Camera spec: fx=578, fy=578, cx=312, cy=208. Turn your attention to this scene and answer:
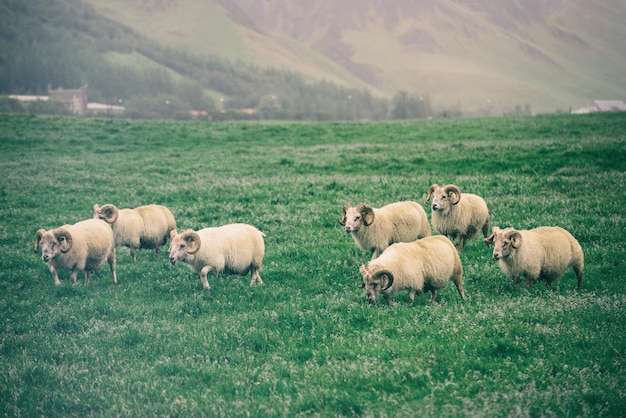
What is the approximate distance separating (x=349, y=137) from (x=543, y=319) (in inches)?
1241

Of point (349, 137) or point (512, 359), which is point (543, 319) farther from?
point (349, 137)

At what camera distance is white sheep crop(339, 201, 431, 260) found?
1453 cm

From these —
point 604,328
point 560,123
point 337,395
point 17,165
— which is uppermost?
point 560,123

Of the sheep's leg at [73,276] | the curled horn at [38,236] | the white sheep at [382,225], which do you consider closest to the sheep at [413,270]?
the white sheep at [382,225]

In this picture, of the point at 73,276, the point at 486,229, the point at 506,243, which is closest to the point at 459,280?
the point at 506,243

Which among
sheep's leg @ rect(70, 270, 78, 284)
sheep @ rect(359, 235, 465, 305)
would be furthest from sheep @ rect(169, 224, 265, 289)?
sheep @ rect(359, 235, 465, 305)

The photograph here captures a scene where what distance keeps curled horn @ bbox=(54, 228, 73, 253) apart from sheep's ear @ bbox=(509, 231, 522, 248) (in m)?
10.4

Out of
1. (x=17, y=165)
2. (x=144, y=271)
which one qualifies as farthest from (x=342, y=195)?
(x=17, y=165)

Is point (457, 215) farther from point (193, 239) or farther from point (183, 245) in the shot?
point (183, 245)

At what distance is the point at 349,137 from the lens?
135 ft

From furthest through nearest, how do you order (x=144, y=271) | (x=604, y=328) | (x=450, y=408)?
(x=144, y=271) → (x=604, y=328) → (x=450, y=408)

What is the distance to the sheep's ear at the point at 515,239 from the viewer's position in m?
12.0

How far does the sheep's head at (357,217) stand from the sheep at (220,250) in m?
2.24

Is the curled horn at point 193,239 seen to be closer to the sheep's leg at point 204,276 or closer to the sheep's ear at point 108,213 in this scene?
the sheep's leg at point 204,276
